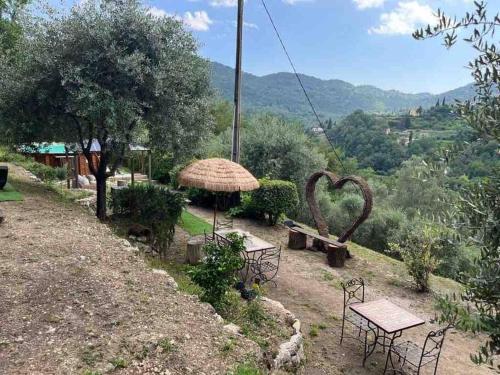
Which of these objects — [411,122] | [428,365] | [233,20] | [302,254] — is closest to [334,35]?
[411,122]

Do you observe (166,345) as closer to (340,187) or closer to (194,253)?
(194,253)

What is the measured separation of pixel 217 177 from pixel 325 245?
3.83m

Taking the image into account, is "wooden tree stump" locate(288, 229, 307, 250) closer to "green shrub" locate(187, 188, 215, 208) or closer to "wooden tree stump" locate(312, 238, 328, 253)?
"wooden tree stump" locate(312, 238, 328, 253)

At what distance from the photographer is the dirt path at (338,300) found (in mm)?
5605

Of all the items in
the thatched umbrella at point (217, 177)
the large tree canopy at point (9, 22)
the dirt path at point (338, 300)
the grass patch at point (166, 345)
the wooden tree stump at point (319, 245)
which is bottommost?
the dirt path at point (338, 300)

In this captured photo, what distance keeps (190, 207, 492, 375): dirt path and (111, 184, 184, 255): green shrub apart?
2.75 metres

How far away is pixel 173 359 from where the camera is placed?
→ 374 cm

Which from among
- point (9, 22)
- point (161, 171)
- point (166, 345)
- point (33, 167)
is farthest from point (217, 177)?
point (9, 22)

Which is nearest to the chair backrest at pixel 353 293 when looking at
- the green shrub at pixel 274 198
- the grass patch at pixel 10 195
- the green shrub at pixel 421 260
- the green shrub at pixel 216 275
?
the green shrub at pixel 421 260

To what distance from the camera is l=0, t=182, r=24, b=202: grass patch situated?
841cm

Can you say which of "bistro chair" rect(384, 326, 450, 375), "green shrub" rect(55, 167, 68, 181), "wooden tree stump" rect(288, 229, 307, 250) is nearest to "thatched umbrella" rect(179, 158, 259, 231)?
"wooden tree stump" rect(288, 229, 307, 250)

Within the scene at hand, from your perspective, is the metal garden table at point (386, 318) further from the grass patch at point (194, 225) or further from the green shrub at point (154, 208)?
the grass patch at point (194, 225)

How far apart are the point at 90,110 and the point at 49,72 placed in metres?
1.42

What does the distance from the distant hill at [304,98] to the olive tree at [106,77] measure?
66.6 m
